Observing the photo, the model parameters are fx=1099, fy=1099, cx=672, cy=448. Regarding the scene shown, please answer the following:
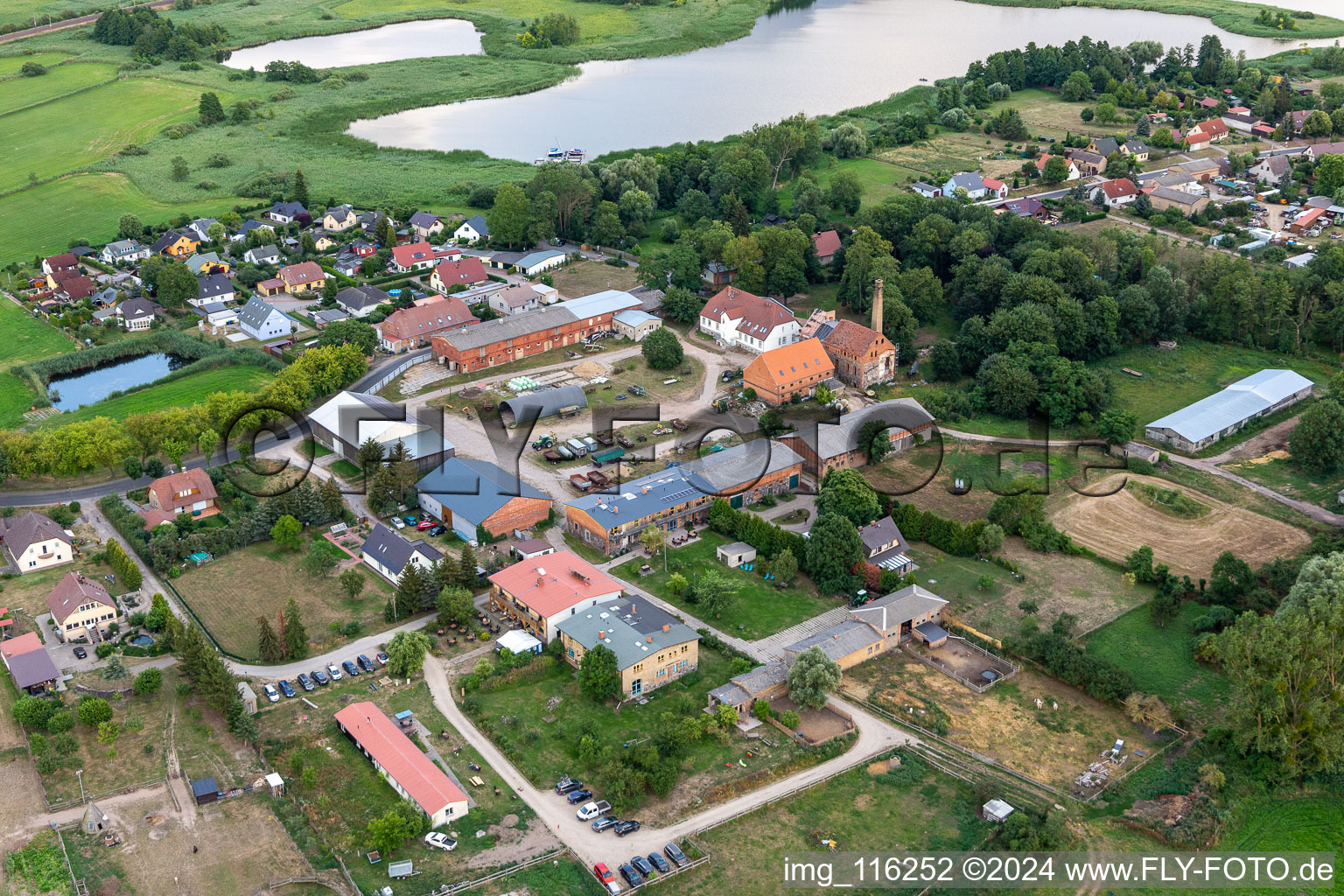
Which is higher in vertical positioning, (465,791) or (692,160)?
(692,160)

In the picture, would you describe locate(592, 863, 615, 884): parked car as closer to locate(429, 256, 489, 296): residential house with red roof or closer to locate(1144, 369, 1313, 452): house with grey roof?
locate(1144, 369, 1313, 452): house with grey roof

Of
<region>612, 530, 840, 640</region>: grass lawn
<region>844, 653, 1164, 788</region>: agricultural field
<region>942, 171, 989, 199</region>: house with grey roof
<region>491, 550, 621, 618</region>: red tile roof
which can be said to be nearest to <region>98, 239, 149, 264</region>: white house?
<region>491, 550, 621, 618</region>: red tile roof

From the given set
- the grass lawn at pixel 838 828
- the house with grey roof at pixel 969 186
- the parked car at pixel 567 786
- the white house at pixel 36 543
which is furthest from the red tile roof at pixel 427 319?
the grass lawn at pixel 838 828

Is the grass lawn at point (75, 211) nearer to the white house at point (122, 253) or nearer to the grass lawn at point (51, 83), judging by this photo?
the white house at point (122, 253)

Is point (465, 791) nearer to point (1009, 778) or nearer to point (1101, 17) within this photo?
point (1009, 778)

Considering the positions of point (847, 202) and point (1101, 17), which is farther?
point (1101, 17)

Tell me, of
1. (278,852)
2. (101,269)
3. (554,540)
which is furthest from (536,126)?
(278,852)
